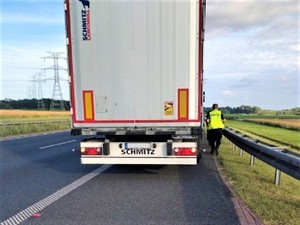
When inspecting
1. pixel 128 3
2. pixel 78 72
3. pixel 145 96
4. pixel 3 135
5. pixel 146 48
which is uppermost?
pixel 128 3

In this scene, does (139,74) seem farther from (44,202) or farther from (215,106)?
(215,106)

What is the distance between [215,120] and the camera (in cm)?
1101

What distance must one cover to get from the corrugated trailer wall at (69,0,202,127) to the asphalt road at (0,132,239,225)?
131cm

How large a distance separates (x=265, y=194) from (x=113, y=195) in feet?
8.77

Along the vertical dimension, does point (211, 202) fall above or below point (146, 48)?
below

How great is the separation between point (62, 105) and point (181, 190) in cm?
7056

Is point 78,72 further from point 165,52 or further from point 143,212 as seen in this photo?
point 143,212

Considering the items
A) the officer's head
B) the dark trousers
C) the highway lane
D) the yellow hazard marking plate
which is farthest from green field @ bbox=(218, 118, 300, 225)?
the highway lane

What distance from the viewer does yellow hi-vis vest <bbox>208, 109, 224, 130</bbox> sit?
10953mm

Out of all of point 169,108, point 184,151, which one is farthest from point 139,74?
point 184,151

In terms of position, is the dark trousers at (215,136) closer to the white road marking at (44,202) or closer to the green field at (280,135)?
the white road marking at (44,202)

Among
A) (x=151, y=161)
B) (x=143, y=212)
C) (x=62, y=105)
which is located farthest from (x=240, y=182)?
(x=62, y=105)

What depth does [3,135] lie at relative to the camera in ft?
64.8

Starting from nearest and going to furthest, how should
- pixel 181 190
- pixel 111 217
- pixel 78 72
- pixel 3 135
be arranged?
1. pixel 111 217
2. pixel 181 190
3. pixel 78 72
4. pixel 3 135
